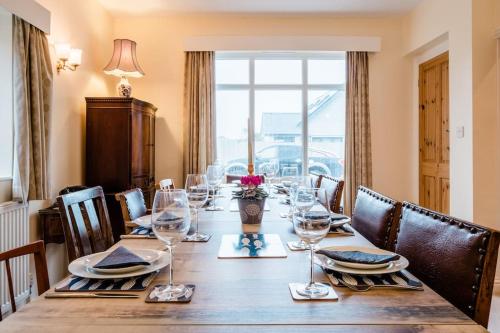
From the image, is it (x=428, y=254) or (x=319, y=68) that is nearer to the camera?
(x=428, y=254)

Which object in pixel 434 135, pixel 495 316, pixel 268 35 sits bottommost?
pixel 495 316

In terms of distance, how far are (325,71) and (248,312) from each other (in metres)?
4.26

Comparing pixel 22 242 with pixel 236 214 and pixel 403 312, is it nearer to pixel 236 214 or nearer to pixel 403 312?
pixel 236 214

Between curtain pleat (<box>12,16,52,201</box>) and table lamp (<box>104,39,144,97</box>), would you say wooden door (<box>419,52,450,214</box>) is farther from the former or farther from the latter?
curtain pleat (<box>12,16,52,201</box>)

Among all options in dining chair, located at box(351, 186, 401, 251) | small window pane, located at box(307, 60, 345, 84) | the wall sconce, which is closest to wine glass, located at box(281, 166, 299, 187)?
dining chair, located at box(351, 186, 401, 251)

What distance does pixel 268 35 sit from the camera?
14.1 ft

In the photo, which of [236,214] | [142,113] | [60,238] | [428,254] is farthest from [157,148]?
[428,254]

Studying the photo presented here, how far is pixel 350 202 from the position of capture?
4.31 m

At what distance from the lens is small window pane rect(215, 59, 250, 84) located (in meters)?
4.52

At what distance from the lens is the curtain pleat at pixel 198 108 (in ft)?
14.0

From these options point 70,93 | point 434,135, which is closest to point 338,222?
point 70,93

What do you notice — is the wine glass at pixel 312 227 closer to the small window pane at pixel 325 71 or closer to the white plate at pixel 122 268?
the white plate at pixel 122 268

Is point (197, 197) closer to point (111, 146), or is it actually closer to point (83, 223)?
point (83, 223)

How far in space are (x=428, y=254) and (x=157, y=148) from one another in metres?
3.79
